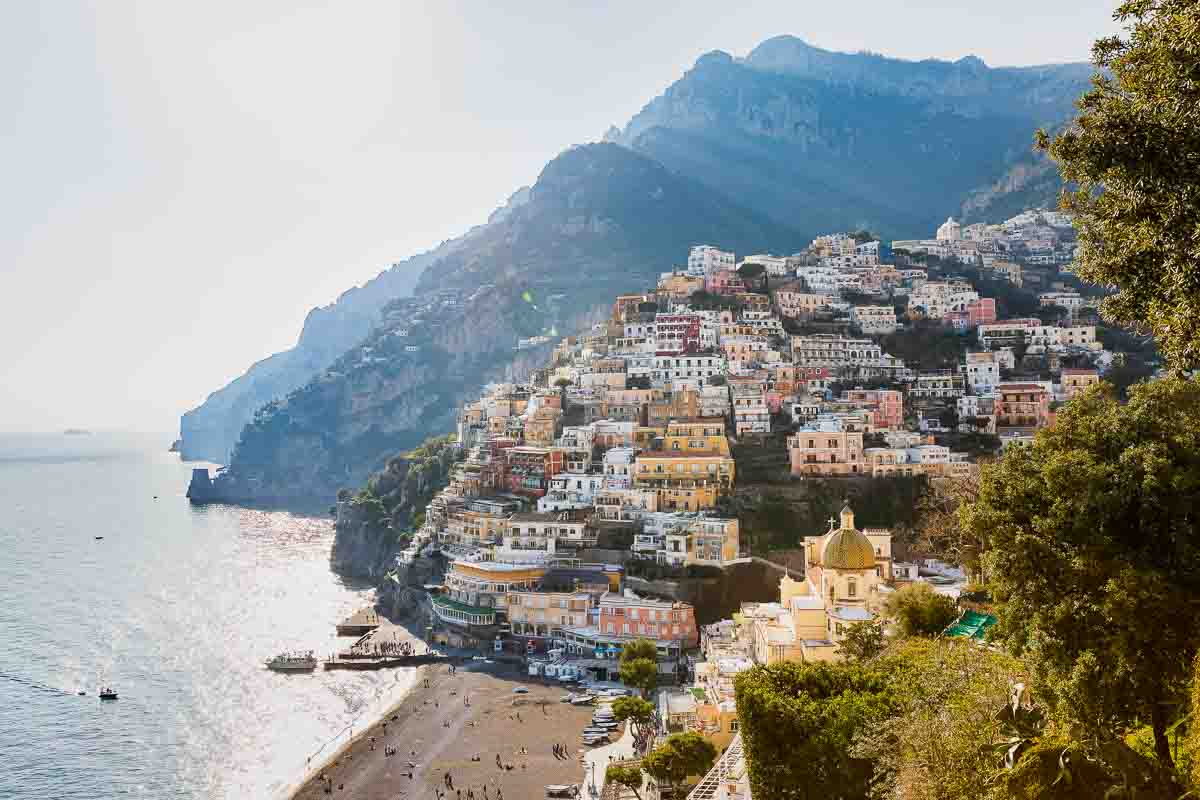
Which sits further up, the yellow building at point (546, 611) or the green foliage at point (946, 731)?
the green foliage at point (946, 731)

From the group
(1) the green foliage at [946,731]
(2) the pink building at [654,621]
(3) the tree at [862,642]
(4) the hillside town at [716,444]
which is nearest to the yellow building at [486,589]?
(4) the hillside town at [716,444]

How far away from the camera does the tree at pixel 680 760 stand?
3027 centimetres

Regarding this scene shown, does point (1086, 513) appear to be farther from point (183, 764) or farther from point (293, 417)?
point (293, 417)

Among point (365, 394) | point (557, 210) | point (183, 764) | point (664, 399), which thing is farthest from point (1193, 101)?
point (557, 210)

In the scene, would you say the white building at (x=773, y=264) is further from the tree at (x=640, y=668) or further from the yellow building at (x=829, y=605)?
the yellow building at (x=829, y=605)

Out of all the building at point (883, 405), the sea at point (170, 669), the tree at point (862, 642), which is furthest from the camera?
the building at point (883, 405)

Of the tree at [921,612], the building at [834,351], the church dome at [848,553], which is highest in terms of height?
the building at [834,351]

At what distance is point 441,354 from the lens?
167 m

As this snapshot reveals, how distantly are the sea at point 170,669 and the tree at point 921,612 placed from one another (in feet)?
90.5

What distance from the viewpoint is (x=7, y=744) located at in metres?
44.8

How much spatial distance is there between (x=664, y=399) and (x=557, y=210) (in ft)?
393

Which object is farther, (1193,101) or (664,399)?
(664,399)

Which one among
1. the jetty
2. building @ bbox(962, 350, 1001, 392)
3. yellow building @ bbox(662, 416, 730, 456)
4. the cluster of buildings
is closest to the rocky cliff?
the jetty

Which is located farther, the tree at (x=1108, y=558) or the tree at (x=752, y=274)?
the tree at (x=752, y=274)
